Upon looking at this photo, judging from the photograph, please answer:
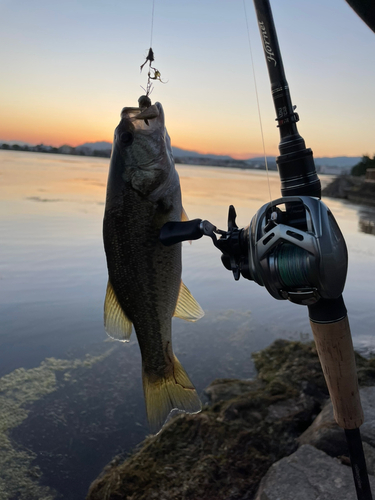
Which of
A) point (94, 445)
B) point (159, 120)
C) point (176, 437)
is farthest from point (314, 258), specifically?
point (94, 445)

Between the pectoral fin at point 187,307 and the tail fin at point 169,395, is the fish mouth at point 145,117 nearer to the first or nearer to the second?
the pectoral fin at point 187,307

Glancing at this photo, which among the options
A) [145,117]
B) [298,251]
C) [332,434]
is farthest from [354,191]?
[298,251]

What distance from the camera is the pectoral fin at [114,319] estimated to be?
1.89 meters

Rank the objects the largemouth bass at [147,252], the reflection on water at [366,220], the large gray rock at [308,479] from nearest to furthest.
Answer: the largemouth bass at [147,252] < the large gray rock at [308,479] < the reflection on water at [366,220]

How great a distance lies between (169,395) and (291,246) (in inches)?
39.1

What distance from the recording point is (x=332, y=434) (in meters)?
2.71

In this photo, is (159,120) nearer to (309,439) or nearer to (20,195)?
(309,439)

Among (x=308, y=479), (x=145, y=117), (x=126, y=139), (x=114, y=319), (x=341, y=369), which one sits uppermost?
(x=145, y=117)

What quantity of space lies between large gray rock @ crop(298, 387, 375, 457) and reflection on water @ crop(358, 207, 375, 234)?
33.6ft

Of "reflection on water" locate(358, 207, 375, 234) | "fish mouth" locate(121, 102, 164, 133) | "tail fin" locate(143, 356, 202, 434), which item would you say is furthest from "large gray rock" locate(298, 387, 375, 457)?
"reflection on water" locate(358, 207, 375, 234)

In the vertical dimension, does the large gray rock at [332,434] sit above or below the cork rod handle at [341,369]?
below

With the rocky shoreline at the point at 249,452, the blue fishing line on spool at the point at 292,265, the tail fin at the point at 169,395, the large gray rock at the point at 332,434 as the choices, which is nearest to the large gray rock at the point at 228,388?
the rocky shoreline at the point at 249,452

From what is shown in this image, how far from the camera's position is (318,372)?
4.05m

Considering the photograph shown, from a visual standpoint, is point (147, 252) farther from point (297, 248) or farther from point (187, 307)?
point (297, 248)
